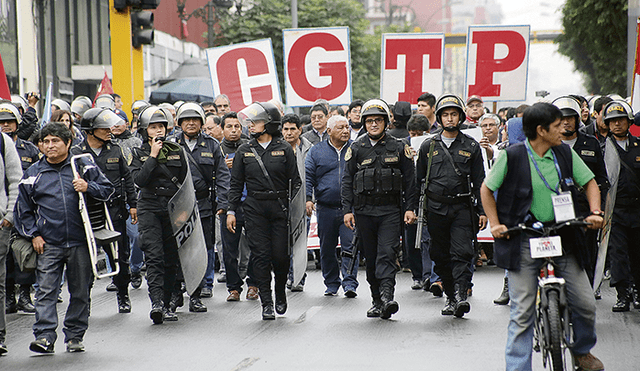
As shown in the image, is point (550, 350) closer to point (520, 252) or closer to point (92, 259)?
point (520, 252)

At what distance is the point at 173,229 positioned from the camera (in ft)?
30.7

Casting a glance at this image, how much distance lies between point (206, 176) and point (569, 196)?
17.6 feet

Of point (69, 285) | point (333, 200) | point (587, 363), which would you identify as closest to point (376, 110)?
point (333, 200)

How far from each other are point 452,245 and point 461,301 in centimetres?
54

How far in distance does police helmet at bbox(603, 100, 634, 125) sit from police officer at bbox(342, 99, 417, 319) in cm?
199

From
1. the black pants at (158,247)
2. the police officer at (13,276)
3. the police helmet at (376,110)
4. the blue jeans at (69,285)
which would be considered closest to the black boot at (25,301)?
the police officer at (13,276)

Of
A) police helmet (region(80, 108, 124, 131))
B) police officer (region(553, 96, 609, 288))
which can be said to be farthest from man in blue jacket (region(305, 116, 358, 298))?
police officer (region(553, 96, 609, 288))

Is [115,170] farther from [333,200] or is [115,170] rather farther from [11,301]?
[333,200]

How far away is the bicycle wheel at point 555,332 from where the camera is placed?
5.92 m

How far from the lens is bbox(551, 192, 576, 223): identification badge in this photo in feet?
20.2

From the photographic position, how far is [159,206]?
9383 mm

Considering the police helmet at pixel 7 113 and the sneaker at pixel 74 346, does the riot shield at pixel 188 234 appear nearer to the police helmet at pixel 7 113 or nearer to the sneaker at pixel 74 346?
the sneaker at pixel 74 346

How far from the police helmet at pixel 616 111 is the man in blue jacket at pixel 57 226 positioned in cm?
499

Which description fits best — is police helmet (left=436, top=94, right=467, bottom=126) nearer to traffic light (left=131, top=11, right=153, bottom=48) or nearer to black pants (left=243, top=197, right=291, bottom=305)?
black pants (left=243, top=197, right=291, bottom=305)
